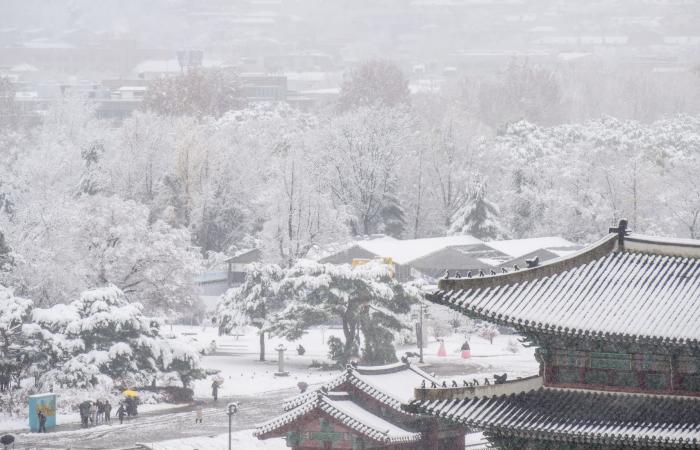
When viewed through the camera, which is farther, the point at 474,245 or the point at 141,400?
the point at 474,245

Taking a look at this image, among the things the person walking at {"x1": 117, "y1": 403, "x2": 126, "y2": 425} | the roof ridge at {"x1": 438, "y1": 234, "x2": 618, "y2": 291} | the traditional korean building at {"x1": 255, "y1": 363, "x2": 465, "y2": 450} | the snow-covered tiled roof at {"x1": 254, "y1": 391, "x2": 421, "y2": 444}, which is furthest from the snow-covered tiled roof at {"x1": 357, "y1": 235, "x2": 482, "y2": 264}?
the roof ridge at {"x1": 438, "y1": 234, "x2": 618, "y2": 291}

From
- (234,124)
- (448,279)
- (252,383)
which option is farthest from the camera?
(234,124)

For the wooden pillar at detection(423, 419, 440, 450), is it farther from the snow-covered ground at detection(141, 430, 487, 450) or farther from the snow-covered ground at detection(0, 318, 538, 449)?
the snow-covered ground at detection(0, 318, 538, 449)

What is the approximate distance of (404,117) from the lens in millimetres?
140125

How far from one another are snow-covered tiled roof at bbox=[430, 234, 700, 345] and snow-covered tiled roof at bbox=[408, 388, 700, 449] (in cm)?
161

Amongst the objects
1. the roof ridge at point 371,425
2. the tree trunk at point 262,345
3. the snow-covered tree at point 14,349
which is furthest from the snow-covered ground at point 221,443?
the tree trunk at point 262,345

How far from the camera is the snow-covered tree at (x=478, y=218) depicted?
116 m

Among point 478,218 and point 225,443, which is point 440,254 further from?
point 225,443

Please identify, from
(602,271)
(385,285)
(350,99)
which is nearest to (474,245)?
(385,285)

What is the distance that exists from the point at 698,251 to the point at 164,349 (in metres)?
41.2

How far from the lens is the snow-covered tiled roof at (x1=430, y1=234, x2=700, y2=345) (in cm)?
3161

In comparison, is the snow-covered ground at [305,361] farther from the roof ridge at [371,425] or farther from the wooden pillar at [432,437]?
the roof ridge at [371,425]

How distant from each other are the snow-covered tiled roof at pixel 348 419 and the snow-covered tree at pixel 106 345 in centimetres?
1998

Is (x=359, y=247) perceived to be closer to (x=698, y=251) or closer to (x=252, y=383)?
(x=252, y=383)
